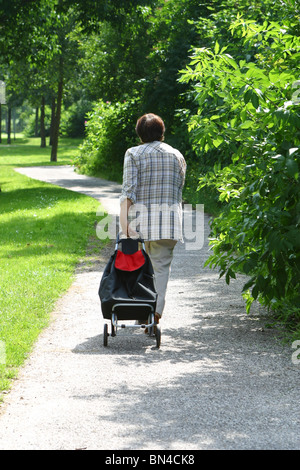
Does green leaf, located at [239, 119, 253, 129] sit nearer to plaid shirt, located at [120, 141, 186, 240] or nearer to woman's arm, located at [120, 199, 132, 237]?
plaid shirt, located at [120, 141, 186, 240]

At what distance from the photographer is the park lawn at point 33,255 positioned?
5.98 meters

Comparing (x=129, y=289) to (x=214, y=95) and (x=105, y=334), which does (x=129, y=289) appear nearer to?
(x=105, y=334)

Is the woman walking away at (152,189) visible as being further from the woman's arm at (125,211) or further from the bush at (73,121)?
the bush at (73,121)

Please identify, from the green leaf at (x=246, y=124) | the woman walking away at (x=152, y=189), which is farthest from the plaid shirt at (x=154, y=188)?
the green leaf at (x=246, y=124)

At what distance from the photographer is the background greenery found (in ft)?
18.3

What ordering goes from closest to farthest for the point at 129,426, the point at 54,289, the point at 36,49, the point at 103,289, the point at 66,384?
the point at 129,426
the point at 66,384
the point at 103,289
the point at 54,289
the point at 36,49

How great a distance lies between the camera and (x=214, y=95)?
6078mm

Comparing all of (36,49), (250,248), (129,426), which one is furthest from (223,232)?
(36,49)

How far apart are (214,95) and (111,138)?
71.6 ft

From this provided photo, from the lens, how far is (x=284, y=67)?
20.2 ft

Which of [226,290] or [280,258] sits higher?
[280,258]

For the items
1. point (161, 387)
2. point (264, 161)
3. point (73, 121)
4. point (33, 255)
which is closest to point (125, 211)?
point (264, 161)

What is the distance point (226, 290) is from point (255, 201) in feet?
9.65
